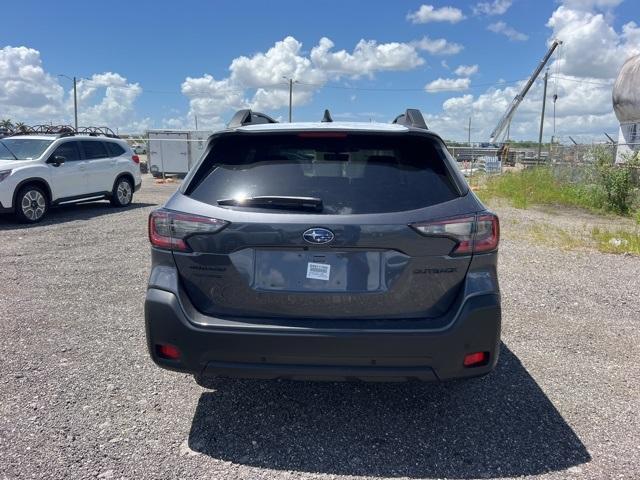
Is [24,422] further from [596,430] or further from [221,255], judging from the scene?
[596,430]

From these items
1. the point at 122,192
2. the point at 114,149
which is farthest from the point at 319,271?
the point at 114,149

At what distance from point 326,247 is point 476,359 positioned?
1.02 metres

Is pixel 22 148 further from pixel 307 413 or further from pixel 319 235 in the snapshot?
pixel 319 235

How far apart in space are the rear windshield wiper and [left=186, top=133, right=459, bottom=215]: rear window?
36 millimetres

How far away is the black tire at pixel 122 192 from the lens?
13.1 meters

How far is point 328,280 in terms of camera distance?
260 centimetres

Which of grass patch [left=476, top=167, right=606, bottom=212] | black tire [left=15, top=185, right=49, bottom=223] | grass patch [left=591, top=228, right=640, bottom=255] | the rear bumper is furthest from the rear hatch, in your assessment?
grass patch [left=476, top=167, right=606, bottom=212]

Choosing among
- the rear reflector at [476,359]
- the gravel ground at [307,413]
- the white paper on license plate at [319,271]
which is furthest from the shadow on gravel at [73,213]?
the rear reflector at [476,359]

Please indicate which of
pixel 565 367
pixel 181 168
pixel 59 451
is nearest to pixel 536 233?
pixel 565 367

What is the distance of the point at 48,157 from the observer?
11.0 metres

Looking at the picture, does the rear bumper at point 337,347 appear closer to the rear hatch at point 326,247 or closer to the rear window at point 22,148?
the rear hatch at point 326,247

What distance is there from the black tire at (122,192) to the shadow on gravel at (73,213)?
0.55 feet

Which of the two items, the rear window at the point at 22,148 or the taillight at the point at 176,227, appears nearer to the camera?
the taillight at the point at 176,227

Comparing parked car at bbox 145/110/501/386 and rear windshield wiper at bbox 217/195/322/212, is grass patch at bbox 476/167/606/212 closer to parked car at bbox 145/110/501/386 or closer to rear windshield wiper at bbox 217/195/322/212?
parked car at bbox 145/110/501/386
